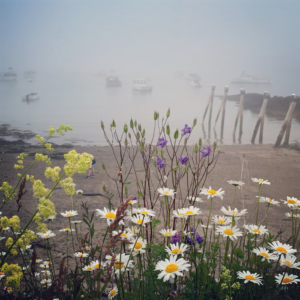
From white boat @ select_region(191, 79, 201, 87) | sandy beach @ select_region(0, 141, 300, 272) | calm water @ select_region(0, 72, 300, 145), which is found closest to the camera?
sandy beach @ select_region(0, 141, 300, 272)

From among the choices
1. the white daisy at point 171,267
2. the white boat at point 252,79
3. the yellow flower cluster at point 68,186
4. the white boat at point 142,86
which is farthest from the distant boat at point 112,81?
the white daisy at point 171,267

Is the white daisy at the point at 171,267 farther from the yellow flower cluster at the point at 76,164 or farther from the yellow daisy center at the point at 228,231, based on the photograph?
the yellow flower cluster at the point at 76,164

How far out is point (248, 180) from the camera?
12.2 feet

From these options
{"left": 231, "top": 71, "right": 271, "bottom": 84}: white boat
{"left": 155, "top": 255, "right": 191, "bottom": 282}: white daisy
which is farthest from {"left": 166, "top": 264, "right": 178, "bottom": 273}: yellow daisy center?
{"left": 231, "top": 71, "right": 271, "bottom": 84}: white boat

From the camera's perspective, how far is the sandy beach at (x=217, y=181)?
2242 millimetres

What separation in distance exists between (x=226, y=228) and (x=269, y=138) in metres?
7.97

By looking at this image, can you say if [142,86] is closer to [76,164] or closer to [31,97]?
[31,97]

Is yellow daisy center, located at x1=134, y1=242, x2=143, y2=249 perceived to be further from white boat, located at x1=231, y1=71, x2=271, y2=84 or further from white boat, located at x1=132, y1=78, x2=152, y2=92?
white boat, located at x1=231, y1=71, x2=271, y2=84

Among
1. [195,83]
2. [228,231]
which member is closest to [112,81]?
[195,83]

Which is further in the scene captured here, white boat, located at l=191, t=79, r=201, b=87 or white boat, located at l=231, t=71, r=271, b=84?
white boat, located at l=231, t=71, r=271, b=84

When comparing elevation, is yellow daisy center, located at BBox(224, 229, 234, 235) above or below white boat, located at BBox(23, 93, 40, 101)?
above

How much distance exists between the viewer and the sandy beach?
7.36 feet

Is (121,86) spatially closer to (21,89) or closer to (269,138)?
(21,89)

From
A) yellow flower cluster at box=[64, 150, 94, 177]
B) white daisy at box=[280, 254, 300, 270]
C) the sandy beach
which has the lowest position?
the sandy beach
